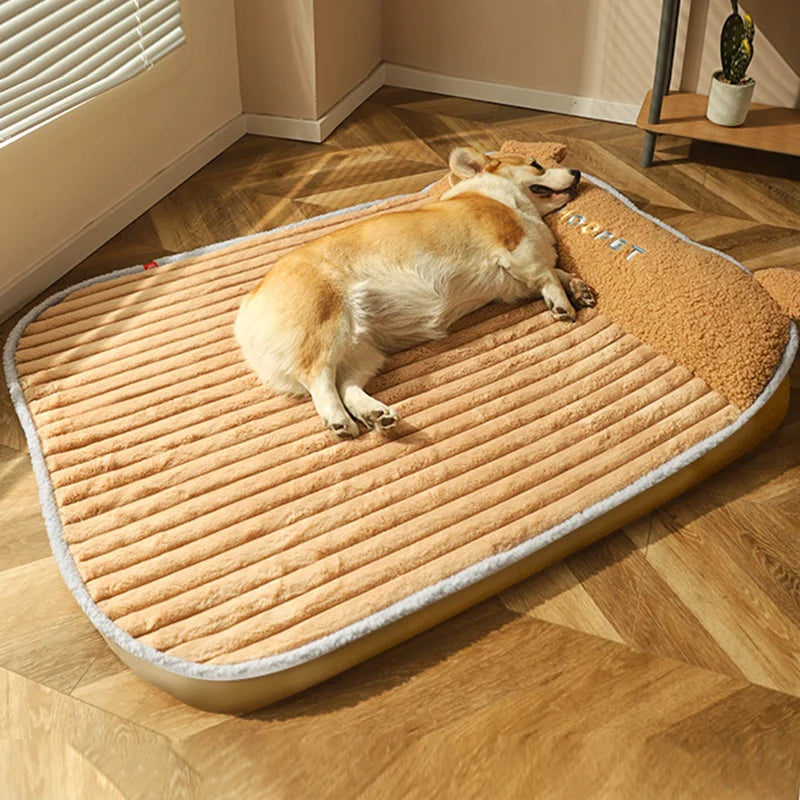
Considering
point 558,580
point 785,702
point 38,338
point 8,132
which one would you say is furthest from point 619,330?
point 8,132

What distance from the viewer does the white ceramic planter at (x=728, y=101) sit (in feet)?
8.49

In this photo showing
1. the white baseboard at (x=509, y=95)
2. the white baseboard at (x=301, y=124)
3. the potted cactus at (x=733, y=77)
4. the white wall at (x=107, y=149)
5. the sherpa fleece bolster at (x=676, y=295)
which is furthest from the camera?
the white baseboard at (x=509, y=95)

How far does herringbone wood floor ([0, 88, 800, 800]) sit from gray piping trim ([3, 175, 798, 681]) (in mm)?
54

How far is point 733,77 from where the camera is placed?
2600 millimetres

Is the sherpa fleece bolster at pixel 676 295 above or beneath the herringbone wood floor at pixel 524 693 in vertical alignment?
above

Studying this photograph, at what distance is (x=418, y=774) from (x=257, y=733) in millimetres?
236

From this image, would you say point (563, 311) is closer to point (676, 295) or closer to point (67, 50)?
point (676, 295)

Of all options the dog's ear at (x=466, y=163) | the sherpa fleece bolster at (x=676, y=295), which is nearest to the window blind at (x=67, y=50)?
the dog's ear at (x=466, y=163)

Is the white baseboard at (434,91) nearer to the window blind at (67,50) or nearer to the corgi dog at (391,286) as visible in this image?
the window blind at (67,50)

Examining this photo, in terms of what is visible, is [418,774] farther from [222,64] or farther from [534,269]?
[222,64]

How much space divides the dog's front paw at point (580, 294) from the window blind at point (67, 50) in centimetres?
121

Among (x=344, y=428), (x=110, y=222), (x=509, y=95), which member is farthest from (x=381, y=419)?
(x=509, y=95)

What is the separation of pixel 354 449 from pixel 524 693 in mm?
551

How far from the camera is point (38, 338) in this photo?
2.05 metres
